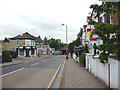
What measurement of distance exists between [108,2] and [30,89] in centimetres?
600

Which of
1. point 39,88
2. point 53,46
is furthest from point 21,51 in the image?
point 53,46

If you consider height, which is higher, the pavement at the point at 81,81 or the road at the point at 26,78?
the pavement at the point at 81,81

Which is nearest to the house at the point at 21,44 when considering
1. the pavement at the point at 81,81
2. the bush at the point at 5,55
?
the bush at the point at 5,55

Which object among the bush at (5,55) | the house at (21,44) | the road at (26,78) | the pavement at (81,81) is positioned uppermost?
the house at (21,44)

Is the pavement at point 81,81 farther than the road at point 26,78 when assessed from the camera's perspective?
No

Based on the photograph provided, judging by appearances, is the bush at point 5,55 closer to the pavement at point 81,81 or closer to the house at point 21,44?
the pavement at point 81,81

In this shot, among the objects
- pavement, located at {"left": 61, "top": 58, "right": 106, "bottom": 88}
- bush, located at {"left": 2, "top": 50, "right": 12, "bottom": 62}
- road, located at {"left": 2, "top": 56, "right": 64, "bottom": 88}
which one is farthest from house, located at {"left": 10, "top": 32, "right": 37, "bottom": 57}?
pavement, located at {"left": 61, "top": 58, "right": 106, "bottom": 88}

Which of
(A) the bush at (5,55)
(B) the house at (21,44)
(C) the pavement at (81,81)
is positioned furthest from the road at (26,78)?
(B) the house at (21,44)

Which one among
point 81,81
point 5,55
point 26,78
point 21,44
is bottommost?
point 26,78

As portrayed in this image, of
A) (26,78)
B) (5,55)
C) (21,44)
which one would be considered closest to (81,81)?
(26,78)

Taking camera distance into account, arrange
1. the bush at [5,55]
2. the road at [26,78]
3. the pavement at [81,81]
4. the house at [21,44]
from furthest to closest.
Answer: the house at [21,44]
the bush at [5,55]
the road at [26,78]
the pavement at [81,81]

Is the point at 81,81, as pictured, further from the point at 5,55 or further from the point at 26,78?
the point at 5,55

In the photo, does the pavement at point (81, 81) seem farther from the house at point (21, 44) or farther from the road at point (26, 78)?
the house at point (21, 44)

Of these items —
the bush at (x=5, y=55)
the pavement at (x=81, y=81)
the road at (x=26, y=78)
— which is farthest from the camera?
the bush at (x=5, y=55)
